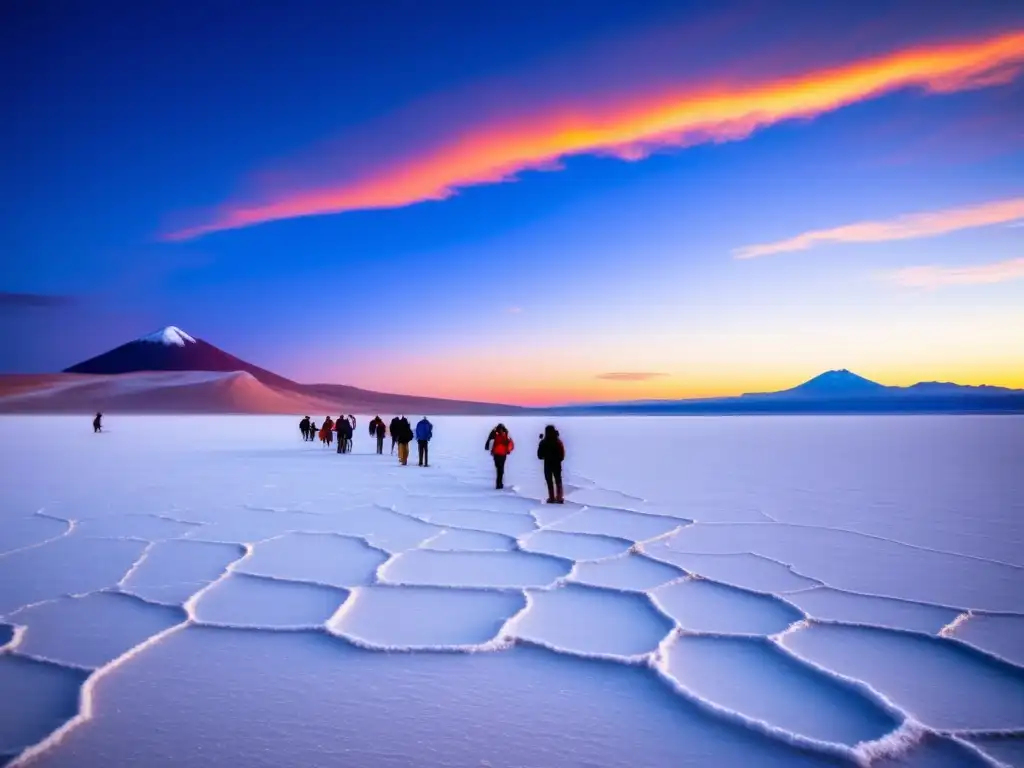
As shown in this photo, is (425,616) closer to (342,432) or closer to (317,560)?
(317,560)

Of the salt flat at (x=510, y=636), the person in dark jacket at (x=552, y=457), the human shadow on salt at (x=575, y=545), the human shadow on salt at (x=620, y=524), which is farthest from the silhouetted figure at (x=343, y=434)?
the human shadow on salt at (x=575, y=545)

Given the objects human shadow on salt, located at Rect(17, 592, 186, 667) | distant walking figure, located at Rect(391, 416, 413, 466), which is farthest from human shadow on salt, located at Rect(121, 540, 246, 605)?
distant walking figure, located at Rect(391, 416, 413, 466)

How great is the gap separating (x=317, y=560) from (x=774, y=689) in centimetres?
382

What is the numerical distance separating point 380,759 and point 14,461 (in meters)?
17.8

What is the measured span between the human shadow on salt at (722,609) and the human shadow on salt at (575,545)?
1.16 metres

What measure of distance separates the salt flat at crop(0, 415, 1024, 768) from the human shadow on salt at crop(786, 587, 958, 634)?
0.9 inches

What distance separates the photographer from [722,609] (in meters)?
4.48

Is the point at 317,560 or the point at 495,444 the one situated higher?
the point at 495,444

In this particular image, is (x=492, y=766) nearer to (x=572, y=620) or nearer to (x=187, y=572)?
(x=572, y=620)

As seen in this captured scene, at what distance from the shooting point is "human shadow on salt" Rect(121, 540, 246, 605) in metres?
4.92

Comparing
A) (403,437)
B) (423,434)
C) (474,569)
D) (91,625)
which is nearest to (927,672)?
(474,569)

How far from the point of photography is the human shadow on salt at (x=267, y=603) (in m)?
4.29

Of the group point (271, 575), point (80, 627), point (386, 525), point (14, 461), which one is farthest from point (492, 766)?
point (14, 461)

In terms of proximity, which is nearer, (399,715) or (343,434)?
(399,715)
